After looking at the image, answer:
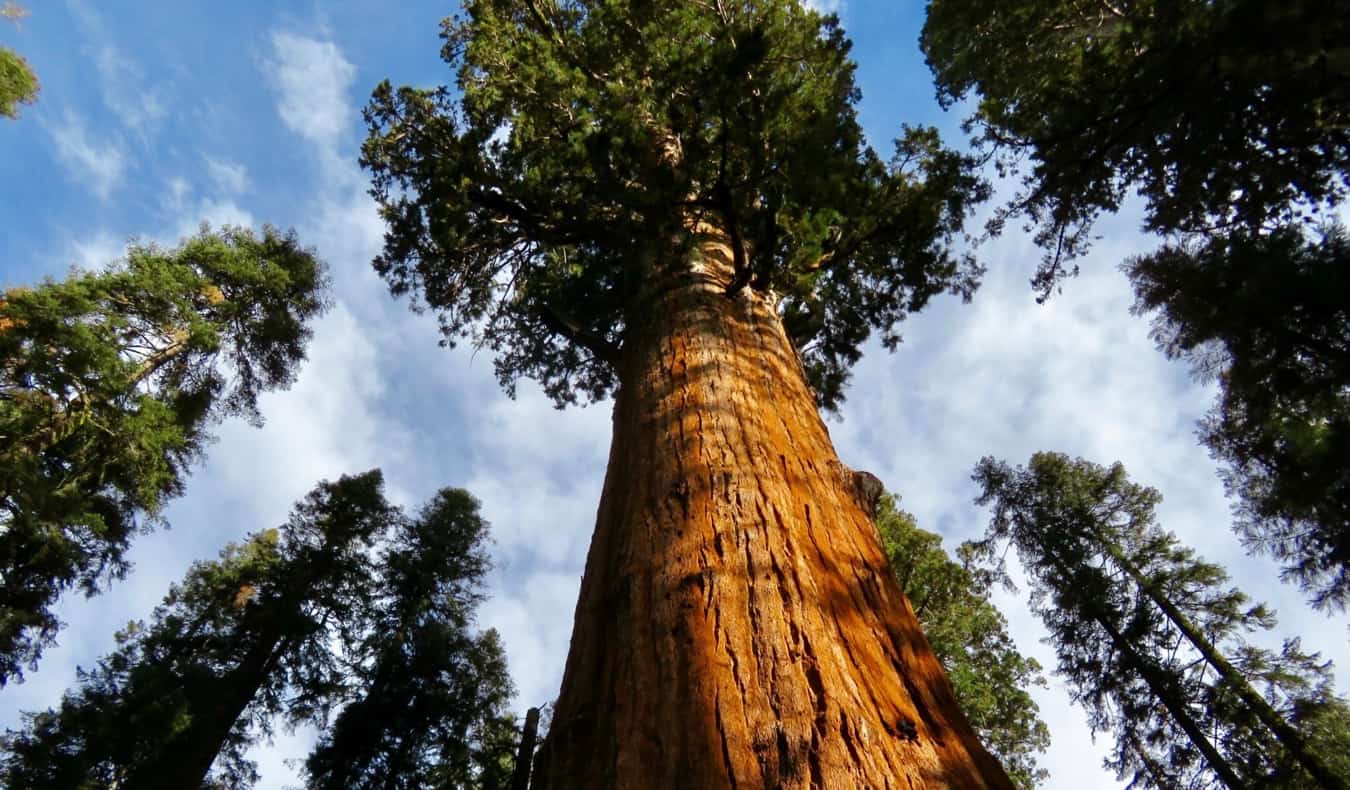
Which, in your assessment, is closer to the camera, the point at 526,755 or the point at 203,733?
the point at 526,755

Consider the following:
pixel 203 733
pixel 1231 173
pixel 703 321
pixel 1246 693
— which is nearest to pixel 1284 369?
pixel 1231 173

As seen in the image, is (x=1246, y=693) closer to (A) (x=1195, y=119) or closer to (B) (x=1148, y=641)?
(B) (x=1148, y=641)

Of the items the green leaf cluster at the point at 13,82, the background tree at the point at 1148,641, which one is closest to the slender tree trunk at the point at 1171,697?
the background tree at the point at 1148,641

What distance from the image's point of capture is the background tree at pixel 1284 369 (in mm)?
6801

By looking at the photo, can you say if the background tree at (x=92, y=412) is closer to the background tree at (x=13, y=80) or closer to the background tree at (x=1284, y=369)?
the background tree at (x=13, y=80)

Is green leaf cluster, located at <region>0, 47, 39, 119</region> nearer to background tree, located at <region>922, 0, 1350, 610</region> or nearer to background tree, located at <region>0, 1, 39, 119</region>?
background tree, located at <region>0, 1, 39, 119</region>

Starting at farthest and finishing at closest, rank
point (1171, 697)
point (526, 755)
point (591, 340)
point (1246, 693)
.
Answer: point (1171, 697) < point (1246, 693) < point (591, 340) < point (526, 755)

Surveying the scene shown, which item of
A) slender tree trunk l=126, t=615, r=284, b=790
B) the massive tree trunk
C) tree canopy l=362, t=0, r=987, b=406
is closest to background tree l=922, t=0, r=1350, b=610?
tree canopy l=362, t=0, r=987, b=406

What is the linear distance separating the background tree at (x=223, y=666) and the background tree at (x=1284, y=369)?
610 inches

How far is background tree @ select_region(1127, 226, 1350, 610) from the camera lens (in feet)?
22.3

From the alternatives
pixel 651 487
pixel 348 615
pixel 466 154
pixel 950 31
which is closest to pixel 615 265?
pixel 466 154

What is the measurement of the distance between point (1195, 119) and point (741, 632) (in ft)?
21.9

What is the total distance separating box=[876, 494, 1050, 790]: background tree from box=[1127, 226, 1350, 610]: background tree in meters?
6.48

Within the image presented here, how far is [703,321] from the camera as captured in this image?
407 cm
